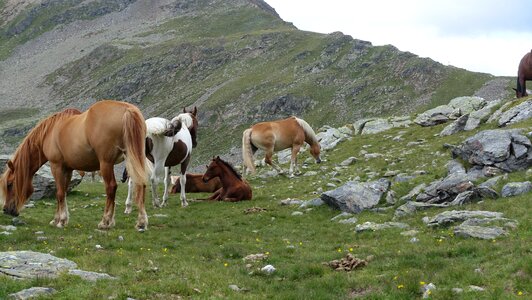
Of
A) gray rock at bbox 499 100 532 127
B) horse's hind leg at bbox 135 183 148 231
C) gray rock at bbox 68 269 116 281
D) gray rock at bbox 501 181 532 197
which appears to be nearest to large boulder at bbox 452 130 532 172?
gray rock at bbox 501 181 532 197

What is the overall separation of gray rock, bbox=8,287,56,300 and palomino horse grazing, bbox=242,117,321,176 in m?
19.5

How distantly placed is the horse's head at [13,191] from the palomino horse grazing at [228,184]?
9393 mm

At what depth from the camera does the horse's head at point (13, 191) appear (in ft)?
49.5

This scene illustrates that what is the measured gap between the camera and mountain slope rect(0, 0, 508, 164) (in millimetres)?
102062

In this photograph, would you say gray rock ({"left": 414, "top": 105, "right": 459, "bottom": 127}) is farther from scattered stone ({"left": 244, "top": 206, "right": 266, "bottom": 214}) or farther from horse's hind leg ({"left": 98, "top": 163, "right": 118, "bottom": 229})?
horse's hind leg ({"left": 98, "top": 163, "right": 118, "bottom": 229})

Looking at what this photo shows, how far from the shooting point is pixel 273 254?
12195mm

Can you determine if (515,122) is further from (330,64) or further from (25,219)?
(330,64)

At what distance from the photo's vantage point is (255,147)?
29.6 meters

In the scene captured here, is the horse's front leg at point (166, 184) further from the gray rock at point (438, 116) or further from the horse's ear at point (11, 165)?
the gray rock at point (438, 116)

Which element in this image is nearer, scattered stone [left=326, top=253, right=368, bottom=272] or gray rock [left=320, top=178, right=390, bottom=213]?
scattered stone [left=326, top=253, right=368, bottom=272]

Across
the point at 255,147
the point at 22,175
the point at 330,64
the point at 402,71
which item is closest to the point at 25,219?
the point at 22,175

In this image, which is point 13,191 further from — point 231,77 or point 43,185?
point 231,77

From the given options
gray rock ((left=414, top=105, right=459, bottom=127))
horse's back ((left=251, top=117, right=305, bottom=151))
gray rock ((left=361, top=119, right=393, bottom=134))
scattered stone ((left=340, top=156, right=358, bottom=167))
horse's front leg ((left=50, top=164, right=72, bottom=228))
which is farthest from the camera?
gray rock ((left=361, top=119, right=393, bottom=134))

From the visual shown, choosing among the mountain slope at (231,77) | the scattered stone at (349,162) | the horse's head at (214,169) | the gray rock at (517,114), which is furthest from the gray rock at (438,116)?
the mountain slope at (231,77)
